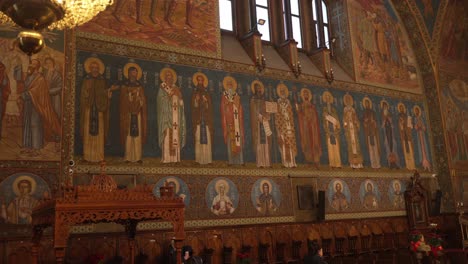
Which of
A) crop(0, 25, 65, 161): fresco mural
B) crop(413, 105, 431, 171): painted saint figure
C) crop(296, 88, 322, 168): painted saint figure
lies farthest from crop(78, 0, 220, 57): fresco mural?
crop(413, 105, 431, 171): painted saint figure

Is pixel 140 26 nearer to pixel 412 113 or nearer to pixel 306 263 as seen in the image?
pixel 306 263

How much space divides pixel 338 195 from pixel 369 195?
149 cm

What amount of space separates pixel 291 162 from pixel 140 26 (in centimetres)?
576

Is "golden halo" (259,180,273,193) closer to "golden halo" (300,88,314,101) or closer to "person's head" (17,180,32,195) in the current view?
"golden halo" (300,88,314,101)

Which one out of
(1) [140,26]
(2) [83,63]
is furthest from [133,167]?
(1) [140,26]

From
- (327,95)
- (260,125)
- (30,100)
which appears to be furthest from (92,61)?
(327,95)

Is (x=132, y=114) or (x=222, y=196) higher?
(x=132, y=114)

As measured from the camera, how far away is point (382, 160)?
16.6 meters

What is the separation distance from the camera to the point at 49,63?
35.3ft

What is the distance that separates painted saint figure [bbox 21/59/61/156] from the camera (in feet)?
33.5

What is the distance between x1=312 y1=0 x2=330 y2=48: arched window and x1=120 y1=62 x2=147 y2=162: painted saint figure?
301 inches

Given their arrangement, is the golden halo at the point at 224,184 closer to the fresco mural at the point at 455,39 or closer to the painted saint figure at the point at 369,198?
the painted saint figure at the point at 369,198

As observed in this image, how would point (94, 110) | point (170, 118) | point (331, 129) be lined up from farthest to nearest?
point (331, 129) < point (170, 118) < point (94, 110)

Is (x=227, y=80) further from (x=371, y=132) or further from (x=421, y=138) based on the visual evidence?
(x=421, y=138)
